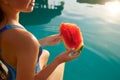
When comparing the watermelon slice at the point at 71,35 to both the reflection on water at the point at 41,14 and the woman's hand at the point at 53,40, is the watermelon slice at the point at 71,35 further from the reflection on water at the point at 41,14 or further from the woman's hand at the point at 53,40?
the reflection on water at the point at 41,14

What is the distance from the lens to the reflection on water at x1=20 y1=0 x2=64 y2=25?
6.63 meters

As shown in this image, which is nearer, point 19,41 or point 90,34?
point 19,41

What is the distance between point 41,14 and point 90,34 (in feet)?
5.47

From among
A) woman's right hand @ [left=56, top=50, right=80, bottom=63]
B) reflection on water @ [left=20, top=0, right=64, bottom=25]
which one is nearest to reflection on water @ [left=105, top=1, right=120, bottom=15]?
reflection on water @ [left=20, top=0, right=64, bottom=25]

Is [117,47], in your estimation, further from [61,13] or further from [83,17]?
[61,13]

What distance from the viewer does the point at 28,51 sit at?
1.57 meters

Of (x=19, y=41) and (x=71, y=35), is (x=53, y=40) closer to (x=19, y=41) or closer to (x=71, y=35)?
(x=71, y=35)

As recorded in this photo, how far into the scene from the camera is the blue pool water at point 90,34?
4953 millimetres

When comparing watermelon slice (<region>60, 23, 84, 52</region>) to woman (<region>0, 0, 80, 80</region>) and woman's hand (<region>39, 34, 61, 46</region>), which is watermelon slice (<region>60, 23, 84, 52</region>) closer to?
woman's hand (<region>39, 34, 61, 46</region>)

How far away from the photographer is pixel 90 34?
5.77 m

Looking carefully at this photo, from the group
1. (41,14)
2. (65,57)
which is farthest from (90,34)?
(65,57)

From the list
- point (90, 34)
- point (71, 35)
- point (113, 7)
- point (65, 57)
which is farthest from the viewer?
point (113, 7)

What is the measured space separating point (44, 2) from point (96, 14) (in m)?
1.39

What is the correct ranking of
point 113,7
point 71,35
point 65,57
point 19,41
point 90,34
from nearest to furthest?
point 19,41 → point 65,57 → point 71,35 → point 90,34 → point 113,7
